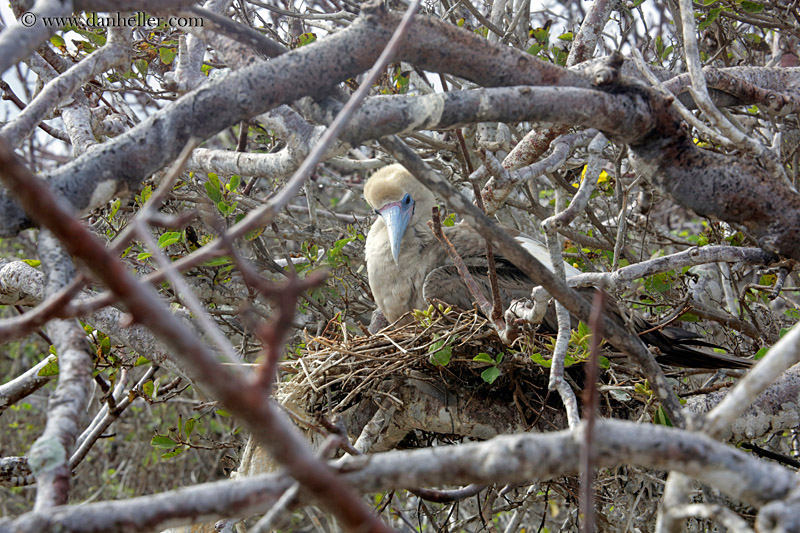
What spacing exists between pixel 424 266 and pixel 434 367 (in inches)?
30.1

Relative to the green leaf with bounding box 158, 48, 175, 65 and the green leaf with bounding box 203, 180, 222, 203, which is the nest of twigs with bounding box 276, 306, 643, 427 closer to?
the green leaf with bounding box 203, 180, 222, 203

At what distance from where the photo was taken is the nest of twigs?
2.92 metres

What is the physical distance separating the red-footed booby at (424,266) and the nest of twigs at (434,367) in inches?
14.0

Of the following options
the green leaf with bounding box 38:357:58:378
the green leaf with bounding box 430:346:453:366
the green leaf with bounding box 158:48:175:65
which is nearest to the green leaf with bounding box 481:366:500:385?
the green leaf with bounding box 430:346:453:366

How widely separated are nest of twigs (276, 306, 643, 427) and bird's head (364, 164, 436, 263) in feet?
2.38

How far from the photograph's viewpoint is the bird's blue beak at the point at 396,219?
3684 mm

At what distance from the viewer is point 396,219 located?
3.80 metres

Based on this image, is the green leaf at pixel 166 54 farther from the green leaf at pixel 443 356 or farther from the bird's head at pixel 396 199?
the green leaf at pixel 443 356

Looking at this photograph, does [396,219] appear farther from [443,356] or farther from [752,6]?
[752,6]

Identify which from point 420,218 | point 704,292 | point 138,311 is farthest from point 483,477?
point 704,292
